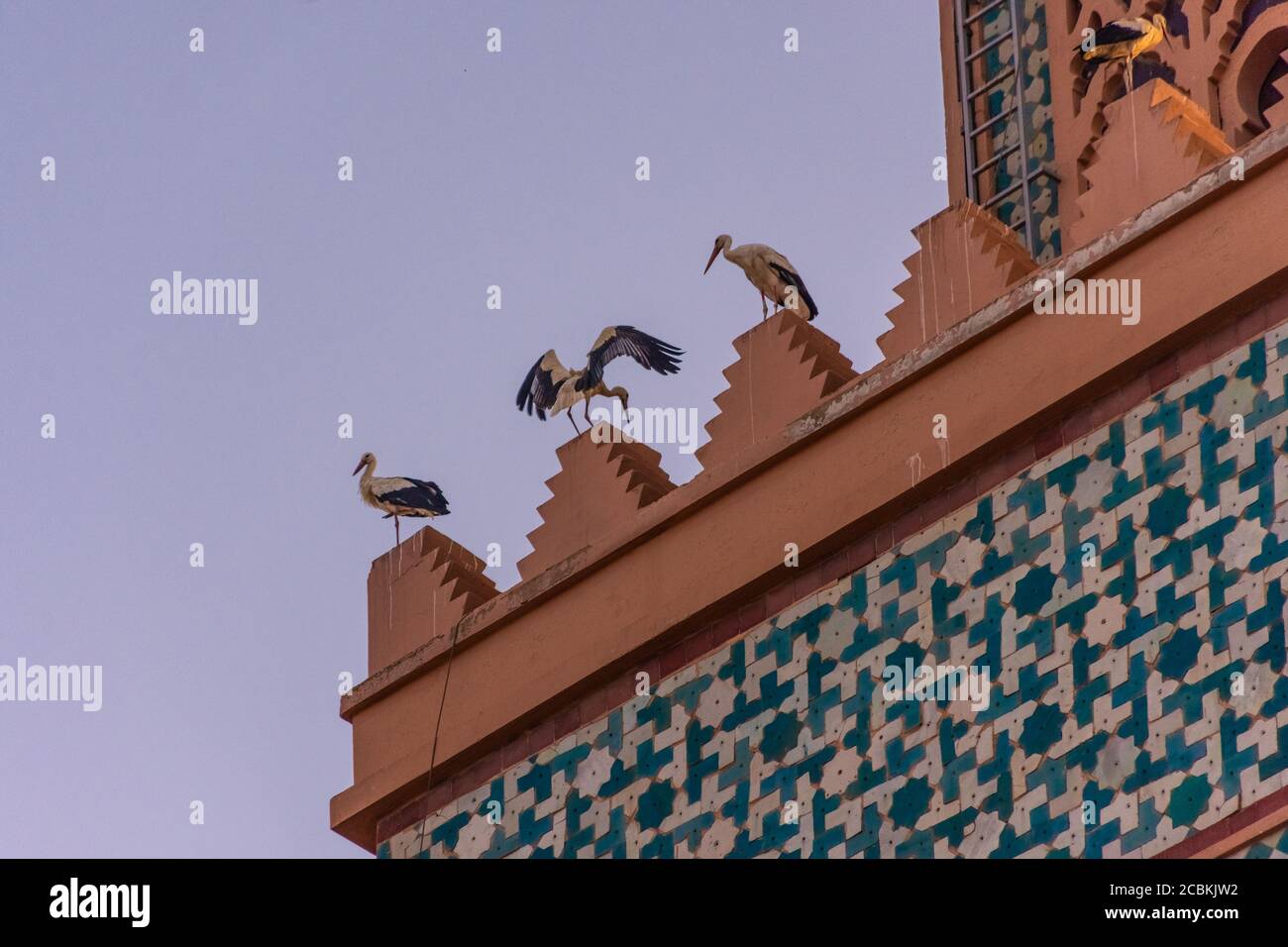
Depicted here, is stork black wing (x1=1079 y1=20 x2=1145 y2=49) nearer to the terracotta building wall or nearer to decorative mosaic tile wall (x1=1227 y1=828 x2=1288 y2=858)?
the terracotta building wall

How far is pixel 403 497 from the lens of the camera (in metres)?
12.9

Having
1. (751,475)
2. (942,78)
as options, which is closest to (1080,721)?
(751,475)

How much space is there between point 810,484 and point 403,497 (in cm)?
162

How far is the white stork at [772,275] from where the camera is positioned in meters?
12.3

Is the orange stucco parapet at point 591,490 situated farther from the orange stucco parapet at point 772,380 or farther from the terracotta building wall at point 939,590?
the orange stucco parapet at point 772,380

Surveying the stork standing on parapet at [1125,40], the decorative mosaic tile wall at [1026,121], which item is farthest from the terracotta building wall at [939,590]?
the decorative mosaic tile wall at [1026,121]

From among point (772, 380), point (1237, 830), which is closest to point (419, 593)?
point (772, 380)

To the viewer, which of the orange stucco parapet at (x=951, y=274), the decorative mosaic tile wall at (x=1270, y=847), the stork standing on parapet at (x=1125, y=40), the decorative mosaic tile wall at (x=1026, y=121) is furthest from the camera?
the decorative mosaic tile wall at (x=1026, y=121)

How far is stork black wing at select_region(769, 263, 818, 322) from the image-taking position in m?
12.3

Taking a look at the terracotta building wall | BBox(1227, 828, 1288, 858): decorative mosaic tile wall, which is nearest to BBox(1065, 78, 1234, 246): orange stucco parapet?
the terracotta building wall
